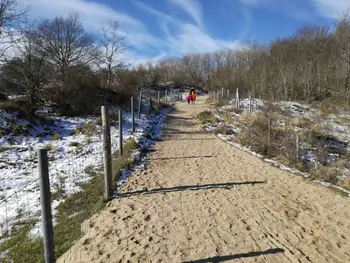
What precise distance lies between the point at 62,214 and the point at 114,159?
12.1ft

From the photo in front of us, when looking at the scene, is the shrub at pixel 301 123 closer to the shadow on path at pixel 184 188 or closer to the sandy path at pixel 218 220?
the sandy path at pixel 218 220

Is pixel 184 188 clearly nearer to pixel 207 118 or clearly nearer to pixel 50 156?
pixel 50 156

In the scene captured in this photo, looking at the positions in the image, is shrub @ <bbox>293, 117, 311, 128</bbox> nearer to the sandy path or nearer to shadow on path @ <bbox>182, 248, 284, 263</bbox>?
the sandy path

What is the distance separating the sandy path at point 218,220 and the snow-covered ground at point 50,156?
5.82ft

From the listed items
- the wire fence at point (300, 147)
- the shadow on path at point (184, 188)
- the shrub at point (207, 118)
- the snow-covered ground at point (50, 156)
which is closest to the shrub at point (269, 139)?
the wire fence at point (300, 147)

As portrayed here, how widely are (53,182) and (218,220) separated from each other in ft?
15.2

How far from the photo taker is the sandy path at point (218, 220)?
Answer: 4098 millimetres

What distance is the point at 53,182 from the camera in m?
7.32

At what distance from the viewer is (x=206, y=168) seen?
8461mm

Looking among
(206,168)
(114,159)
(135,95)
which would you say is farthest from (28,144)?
(135,95)

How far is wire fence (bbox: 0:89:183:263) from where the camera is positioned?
4.22 m

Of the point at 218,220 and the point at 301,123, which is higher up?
the point at 301,123

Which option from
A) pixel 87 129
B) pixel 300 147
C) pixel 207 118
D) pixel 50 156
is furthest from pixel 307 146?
pixel 50 156

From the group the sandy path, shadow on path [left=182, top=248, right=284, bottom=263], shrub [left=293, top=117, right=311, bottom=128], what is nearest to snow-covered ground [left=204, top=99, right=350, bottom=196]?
shrub [left=293, top=117, right=311, bottom=128]
